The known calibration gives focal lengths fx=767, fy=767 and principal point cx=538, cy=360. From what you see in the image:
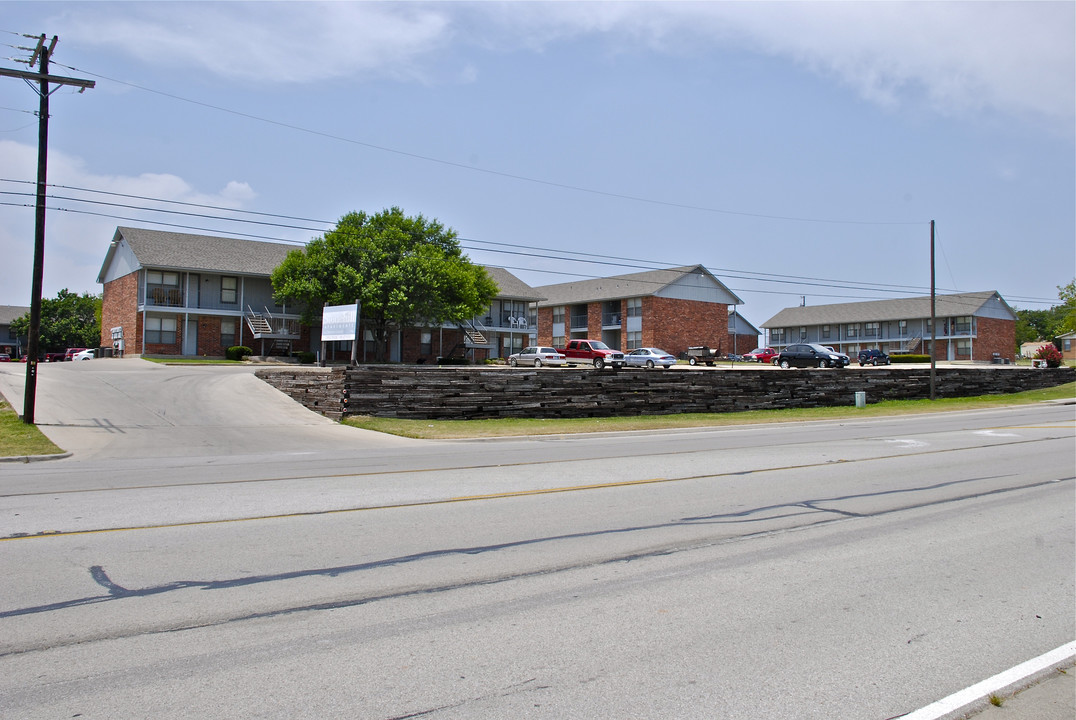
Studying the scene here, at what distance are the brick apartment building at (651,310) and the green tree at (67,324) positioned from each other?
150 ft

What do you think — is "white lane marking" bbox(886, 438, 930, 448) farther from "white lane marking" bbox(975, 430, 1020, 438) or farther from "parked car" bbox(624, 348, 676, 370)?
"parked car" bbox(624, 348, 676, 370)

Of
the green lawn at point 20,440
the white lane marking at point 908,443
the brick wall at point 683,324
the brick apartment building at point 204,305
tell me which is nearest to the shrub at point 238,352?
the brick apartment building at point 204,305

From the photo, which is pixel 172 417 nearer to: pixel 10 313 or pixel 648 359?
pixel 648 359

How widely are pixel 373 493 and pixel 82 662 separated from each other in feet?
18.4

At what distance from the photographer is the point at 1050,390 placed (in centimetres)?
4538

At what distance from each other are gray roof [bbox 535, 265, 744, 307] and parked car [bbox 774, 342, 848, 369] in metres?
18.8

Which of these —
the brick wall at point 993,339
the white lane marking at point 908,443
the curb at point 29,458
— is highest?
the brick wall at point 993,339

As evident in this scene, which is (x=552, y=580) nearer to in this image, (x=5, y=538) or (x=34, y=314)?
(x=5, y=538)

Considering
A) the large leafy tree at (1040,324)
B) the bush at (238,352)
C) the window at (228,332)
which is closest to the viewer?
the bush at (238,352)

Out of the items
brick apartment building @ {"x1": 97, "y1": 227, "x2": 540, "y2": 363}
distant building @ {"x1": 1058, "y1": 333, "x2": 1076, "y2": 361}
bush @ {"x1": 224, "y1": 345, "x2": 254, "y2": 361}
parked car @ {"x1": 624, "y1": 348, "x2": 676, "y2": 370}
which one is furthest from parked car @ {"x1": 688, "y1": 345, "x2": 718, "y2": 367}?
distant building @ {"x1": 1058, "y1": 333, "x2": 1076, "y2": 361}

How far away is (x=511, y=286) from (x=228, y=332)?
74.2 ft

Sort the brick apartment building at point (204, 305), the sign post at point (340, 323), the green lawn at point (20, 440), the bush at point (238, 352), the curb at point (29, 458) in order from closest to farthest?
1. the curb at point (29, 458)
2. the green lawn at point (20, 440)
3. the sign post at point (340, 323)
4. the brick apartment building at point (204, 305)
5. the bush at point (238, 352)

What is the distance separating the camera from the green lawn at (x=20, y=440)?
1484 centimetres

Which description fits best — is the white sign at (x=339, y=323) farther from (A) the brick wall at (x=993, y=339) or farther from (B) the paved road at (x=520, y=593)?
(A) the brick wall at (x=993, y=339)
